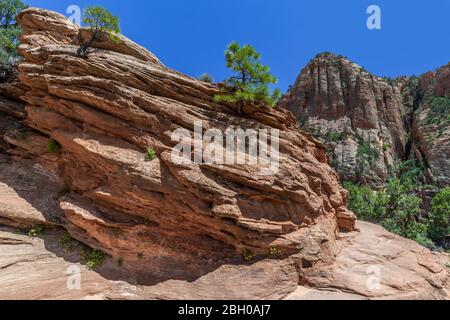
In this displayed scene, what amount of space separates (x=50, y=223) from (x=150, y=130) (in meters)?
7.29

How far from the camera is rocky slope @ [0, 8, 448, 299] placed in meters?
12.2

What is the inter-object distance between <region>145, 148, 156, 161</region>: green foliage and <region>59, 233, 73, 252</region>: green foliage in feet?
19.0

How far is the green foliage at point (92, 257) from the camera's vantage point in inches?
499

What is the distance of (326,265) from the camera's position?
44.2 ft

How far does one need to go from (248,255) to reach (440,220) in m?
48.0

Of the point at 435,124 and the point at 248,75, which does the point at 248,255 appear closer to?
the point at 248,75

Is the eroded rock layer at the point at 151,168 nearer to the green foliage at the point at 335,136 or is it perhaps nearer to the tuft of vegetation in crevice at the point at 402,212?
the tuft of vegetation in crevice at the point at 402,212

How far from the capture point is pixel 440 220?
4450 centimetres

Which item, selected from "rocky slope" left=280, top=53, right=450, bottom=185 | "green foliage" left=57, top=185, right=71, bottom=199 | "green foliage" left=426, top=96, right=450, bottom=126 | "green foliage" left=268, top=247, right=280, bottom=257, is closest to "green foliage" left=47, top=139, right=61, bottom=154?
"green foliage" left=57, top=185, right=71, bottom=199

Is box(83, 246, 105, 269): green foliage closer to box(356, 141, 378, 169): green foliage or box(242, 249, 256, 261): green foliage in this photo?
box(242, 249, 256, 261): green foliage

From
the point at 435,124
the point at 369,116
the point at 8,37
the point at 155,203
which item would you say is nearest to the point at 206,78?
the point at 155,203

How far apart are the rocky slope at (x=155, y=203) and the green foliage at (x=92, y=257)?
1.09 ft
